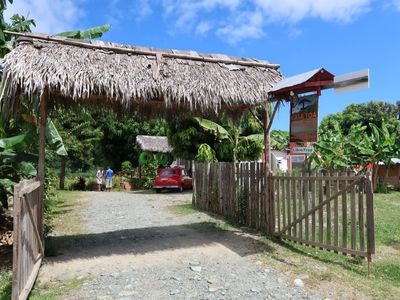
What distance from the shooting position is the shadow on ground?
789 cm

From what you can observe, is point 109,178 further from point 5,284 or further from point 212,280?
point 212,280

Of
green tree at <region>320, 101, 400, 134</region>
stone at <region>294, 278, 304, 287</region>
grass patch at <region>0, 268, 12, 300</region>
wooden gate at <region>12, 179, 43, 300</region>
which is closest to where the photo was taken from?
wooden gate at <region>12, 179, 43, 300</region>

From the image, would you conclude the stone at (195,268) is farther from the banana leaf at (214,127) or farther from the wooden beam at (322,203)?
the banana leaf at (214,127)

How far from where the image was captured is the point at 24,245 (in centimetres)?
538

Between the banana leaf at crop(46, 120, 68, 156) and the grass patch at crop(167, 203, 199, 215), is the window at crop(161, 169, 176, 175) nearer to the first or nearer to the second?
the grass patch at crop(167, 203, 199, 215)

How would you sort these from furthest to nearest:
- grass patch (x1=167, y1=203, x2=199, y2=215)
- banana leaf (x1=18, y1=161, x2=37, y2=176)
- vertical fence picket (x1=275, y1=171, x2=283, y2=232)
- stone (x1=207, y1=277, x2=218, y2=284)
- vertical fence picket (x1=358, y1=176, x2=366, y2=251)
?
grass patch (x1=167, y1=203, x2=199, y2=215) < vertical fence picket (x1=275, y1=171, x2=283, y2=232) < banana leaf (x1=18, y1=161, x2=37, y2=176) < vertical fence picket (x1=358, y1=176, x2=366, y2=251) < stone (x1=207, y1=277, x2=218, y2=284)

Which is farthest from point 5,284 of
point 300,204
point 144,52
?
point 300,204

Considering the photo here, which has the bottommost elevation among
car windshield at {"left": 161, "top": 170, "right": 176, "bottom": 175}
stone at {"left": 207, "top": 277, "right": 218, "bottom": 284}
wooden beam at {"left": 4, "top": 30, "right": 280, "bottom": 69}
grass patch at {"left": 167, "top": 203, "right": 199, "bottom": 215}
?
stone at {"left": 207, "top": 277, "right": 218, "bottom": 284}

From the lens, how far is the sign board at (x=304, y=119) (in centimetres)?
809

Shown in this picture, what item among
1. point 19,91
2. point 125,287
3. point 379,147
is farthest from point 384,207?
point 19,91

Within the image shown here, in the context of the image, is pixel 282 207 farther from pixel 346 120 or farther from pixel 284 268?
pixel 346 120

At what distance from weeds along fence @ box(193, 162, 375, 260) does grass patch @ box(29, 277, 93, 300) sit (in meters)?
4.18

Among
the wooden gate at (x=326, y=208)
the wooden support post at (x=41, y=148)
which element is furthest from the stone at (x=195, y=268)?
the wooden support post at (x=41, y=148)

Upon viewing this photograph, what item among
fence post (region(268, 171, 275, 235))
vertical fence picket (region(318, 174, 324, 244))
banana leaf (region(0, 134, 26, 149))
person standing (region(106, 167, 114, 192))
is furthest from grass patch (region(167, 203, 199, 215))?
person standing (region(106, 167, 114, 192))
